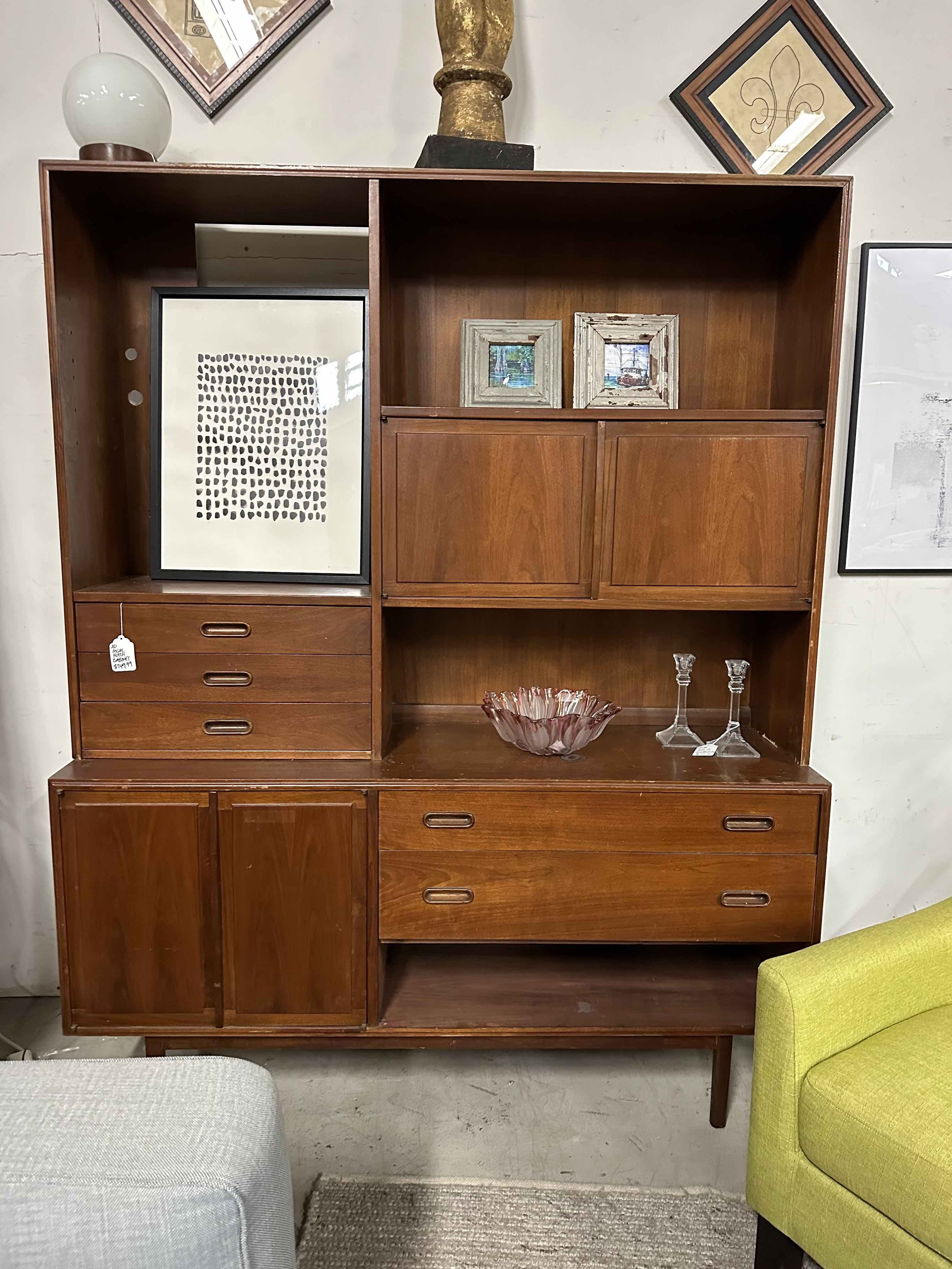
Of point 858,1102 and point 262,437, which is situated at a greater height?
point 262,437

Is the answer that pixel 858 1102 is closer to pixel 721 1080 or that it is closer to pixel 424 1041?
pixel 721 1080

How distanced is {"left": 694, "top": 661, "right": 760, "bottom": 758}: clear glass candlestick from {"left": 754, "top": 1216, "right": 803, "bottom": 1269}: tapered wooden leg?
0.84m

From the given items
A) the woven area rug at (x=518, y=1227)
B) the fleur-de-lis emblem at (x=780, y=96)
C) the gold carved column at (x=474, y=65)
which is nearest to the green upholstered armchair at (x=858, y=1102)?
the woven area rug at (x=518, y=1227)

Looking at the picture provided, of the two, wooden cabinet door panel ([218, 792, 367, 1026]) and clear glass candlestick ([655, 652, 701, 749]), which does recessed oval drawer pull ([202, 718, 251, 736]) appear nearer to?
wooden cabinet door panel ([218, 792, 367, 1026])

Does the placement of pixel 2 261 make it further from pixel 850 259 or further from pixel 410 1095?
pixel 410 1095

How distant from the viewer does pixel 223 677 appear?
176 centimetres

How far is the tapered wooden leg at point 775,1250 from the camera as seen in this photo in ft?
4.56

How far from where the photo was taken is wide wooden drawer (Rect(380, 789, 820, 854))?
1.70 metres

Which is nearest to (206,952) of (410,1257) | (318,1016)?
(318,1016)

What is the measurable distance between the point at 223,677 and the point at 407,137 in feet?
4.36

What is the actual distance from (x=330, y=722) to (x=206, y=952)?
522 mm

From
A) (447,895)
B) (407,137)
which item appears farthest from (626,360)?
(447,895)

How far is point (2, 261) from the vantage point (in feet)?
6.63

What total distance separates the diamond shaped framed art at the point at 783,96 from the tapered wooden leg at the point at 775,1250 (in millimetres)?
2149
